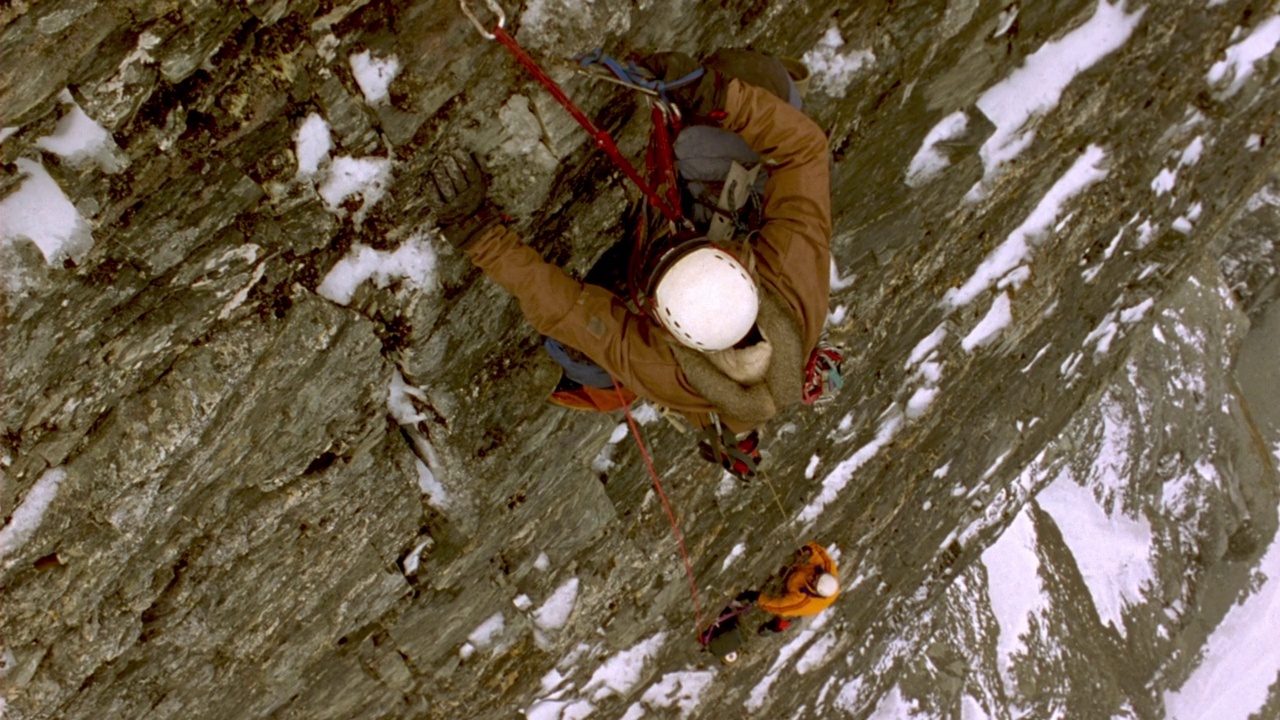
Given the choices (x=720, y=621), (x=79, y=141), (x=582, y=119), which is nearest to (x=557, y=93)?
(x=582, y=119)

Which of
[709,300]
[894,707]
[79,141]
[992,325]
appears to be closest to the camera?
[79,141]

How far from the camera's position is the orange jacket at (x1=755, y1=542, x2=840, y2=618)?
6227 millimetres

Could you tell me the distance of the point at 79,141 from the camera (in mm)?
2396

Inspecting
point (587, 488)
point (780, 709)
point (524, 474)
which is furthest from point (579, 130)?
point (780, 709)

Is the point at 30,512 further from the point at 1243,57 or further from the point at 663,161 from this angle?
the point at 1243,57

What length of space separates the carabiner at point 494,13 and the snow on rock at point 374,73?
0.33 meters

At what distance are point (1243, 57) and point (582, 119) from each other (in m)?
5.57

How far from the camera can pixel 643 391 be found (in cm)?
314

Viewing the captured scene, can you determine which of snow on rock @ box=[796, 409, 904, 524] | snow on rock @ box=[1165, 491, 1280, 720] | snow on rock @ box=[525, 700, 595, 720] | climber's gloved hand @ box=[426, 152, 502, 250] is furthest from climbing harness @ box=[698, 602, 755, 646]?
snow on rock @ box=[1165, 491, 1280, 720]

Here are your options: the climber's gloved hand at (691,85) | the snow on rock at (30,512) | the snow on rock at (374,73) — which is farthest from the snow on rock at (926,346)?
the snow on rock at (30,512)

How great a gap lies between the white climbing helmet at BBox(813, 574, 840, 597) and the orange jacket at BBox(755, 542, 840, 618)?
0.04m

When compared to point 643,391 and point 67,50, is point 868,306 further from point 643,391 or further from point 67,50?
point 67,50

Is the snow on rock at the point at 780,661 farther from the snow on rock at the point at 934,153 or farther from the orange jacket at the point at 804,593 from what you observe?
the snow on rock at the point at 934,153

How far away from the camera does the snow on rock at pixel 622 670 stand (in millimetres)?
6016
